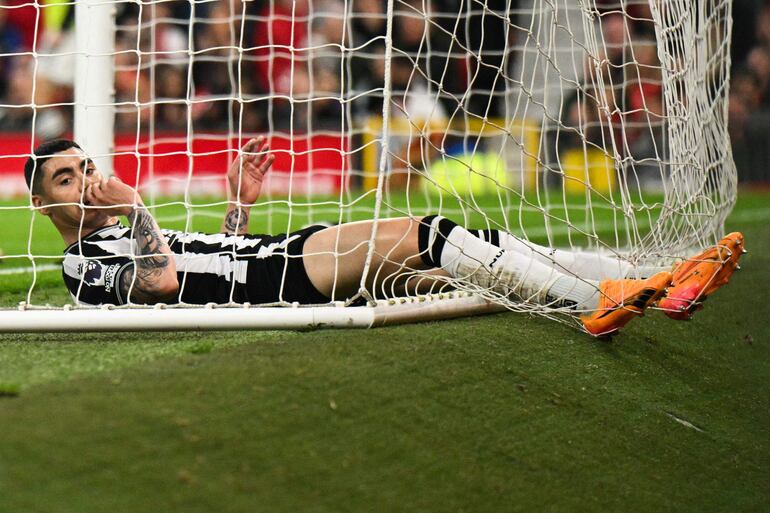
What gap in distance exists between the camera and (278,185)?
9531 mm

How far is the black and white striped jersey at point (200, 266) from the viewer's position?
132 inches

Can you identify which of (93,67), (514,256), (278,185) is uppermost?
(93,67)

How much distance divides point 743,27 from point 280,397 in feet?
35.8

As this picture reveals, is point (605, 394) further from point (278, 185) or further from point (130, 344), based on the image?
point (278, 185)

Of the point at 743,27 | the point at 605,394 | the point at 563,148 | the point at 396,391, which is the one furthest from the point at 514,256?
the point at 743,27

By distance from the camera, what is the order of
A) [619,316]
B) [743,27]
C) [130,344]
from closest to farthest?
[130,344] < [619,316] < [743,27]

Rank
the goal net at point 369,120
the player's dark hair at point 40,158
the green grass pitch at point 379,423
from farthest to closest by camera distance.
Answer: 1. the goal net at point 369,120
2. the player's dark hair at point 40,158
3. the green grass pitch at point 379,423

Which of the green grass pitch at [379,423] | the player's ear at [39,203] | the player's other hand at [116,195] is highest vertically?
the player's other hand at [116,195]

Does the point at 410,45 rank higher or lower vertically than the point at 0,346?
higher

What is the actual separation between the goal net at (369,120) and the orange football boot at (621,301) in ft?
0.62

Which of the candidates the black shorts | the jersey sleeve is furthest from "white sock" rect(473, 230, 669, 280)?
the jersey sleeve

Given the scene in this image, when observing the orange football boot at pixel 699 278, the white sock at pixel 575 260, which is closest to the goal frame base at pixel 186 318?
the white sock at pixel 575 260

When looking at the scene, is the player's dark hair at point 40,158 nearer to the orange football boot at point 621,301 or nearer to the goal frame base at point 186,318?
the goal frame base at point 186,318

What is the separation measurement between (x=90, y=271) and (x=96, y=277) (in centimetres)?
3
